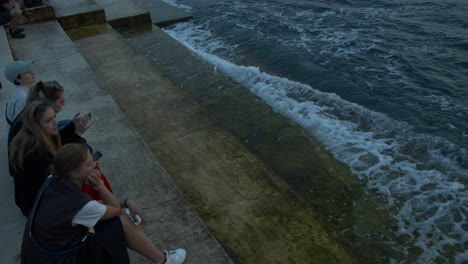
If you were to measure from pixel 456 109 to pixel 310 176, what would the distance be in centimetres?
407

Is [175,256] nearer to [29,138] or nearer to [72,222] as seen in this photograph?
[72,222]

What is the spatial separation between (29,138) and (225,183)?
2.51 m

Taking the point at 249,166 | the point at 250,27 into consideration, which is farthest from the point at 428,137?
the point at 250,27

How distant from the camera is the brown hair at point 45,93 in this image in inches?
167

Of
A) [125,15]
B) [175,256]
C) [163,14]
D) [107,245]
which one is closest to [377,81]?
[125,15]

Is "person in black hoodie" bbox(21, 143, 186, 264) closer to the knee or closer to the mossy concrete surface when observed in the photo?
the mossy concrete surface

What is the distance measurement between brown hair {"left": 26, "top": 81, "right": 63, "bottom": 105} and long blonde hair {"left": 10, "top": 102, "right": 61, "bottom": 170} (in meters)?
0.47

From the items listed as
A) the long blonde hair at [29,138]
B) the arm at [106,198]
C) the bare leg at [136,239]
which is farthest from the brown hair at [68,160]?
the long blonde hair at [29,138]

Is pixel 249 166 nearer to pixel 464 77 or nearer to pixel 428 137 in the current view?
pixel 428 137

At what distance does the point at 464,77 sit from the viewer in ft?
32.4

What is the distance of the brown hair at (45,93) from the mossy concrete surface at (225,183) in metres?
1.87

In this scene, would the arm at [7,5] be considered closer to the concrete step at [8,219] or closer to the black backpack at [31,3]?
the black backpack at [31,3]

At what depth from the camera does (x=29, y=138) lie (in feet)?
12.3

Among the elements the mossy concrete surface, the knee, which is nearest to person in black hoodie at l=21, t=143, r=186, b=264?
the mossy concrete surface
